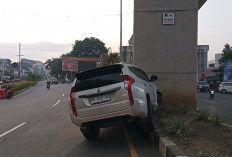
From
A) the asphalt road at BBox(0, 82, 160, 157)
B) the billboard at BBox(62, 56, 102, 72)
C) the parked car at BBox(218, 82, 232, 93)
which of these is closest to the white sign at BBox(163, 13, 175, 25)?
the asphalt road at BBox(0, 82, 160, 157)

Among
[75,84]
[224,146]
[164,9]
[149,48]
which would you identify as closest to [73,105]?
[75,84]

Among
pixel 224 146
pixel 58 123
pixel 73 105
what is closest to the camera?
pixel 224 146

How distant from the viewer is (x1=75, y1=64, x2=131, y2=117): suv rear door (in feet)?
21.8

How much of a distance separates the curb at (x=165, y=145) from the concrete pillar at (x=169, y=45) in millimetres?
4158

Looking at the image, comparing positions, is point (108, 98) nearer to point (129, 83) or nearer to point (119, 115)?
point (119, 115)

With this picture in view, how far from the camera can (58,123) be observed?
11.2 metres

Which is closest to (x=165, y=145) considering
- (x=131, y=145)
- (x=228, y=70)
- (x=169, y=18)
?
(x=131, y=145)

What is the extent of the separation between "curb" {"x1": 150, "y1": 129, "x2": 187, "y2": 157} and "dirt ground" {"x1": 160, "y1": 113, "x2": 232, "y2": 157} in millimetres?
150

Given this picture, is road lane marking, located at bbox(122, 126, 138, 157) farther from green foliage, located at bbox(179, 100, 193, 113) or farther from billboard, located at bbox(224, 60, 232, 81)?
billboard, located at bbox(224, 60, 232, 81)

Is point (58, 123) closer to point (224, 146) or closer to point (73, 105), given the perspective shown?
point (73, 105)

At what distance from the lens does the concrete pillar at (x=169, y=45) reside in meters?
11.4

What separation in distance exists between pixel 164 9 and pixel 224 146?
23.5ft

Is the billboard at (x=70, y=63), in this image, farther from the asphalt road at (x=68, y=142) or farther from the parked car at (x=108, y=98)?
the parked car at (x=108, y=98)

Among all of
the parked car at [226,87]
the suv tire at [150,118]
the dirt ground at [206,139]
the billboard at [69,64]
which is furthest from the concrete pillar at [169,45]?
the billboard at [69,64]
